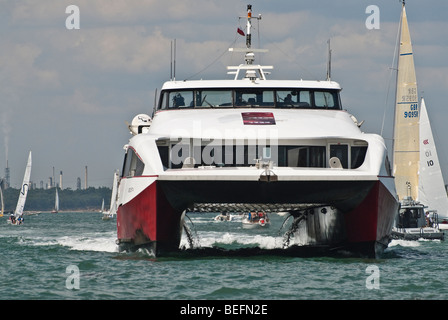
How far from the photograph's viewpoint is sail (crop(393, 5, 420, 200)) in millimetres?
49094

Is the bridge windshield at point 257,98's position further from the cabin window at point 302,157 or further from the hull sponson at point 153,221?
the hull sponson at point 153,221

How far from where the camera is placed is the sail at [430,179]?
51.1 m

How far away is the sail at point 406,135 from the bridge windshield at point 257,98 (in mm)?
25751

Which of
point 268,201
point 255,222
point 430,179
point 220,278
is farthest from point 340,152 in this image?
point 255,222

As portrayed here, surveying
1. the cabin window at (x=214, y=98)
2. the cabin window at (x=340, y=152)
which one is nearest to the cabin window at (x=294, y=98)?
the cabin window at (x=214, y=98)

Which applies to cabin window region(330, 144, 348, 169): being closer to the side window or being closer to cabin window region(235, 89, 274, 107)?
the side window

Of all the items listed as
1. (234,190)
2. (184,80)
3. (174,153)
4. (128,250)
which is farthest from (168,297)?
(184,80)

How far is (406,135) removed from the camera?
1930 inches

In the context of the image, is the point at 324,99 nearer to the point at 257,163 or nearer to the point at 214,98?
the point at 214,98

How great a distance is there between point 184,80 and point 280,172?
6.07 m

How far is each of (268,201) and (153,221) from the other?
9.47 feet

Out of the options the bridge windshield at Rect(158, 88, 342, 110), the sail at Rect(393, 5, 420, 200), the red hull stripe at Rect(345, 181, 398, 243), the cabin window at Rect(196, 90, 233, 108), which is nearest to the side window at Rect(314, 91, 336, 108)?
the bridge windshield at Rect(158, 88, 342, 110)
